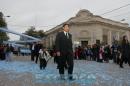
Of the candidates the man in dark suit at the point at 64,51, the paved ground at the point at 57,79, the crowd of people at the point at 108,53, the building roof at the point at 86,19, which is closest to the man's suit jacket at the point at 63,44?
the man in dark suit at the point at 64,51

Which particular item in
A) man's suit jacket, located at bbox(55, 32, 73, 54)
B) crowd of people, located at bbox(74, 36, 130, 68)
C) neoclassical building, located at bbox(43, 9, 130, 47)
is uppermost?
neoclassical building, located at bbox(43, 9, 130, 47)

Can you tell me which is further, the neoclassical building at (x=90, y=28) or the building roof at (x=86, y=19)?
the building roof at (x=86, y=19)

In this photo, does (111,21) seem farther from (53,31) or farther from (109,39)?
(53,31)

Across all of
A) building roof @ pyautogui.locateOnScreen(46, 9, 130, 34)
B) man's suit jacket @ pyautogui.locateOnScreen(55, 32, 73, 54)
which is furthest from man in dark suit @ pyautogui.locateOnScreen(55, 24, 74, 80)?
building roof @ pyautogui.locateOnScreen(46, 9, 130, 34)

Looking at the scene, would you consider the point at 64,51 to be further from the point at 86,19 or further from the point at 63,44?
the point at 86,19

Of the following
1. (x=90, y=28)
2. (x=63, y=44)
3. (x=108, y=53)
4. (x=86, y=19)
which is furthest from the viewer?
(x=86, y=19)

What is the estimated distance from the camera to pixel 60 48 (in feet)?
41.5

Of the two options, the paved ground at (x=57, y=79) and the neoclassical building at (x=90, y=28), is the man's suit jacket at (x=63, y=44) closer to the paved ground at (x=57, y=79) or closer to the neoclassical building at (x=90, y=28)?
the paved ground at (x=57, y=79)

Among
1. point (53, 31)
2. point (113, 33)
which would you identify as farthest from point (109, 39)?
point (53, 31)

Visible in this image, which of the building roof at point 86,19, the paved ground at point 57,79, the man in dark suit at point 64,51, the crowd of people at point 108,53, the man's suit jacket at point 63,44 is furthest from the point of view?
the building roof at point 86,19

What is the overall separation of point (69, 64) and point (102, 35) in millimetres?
77822

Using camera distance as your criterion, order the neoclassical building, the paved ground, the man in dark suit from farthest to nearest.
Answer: the neoclassical building < the man in dark suit < the paved ground

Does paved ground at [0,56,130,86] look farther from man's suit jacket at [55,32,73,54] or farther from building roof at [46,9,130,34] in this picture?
building roof at [46,9,130,34]

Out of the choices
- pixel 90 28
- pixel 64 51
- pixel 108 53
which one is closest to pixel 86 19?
pixel 90 28
